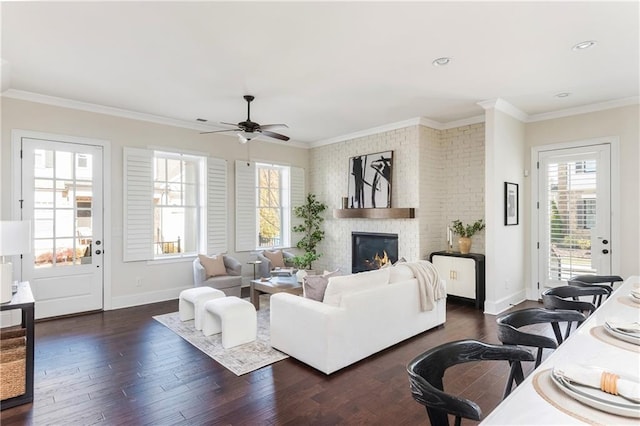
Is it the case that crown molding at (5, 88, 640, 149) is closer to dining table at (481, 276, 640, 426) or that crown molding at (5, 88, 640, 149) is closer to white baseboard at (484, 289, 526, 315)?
white baseboard at (484, 289, 526, 315)

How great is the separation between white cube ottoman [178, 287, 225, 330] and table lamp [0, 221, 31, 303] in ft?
5.81

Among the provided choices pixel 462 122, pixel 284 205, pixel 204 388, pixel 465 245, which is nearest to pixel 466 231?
pixel 465 245

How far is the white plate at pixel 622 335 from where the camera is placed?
4.90 feet

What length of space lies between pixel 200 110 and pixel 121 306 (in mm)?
3156

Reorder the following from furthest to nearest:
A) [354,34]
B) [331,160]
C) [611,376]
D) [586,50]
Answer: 1. [331,160]
2. [586,50]
3. [354,34]
4. [611,376]

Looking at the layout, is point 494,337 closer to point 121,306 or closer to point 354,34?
point 354,34

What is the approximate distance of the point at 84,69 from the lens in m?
3.74

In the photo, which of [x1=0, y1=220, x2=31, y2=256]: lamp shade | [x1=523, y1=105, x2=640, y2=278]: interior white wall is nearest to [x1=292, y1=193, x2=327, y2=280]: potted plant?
[x1=523, y1=105, x2=640, y2=278]: interior white wall

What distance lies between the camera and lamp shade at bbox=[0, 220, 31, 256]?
2711 mm

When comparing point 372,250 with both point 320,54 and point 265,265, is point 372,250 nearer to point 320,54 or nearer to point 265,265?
point 265,265

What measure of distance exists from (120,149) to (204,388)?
4000 millimetres

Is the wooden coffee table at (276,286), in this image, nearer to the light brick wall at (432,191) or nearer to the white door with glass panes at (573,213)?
the light brick wall at (432,191)

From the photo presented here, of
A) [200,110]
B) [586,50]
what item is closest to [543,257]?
[586,50]

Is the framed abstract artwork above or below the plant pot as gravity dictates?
above
